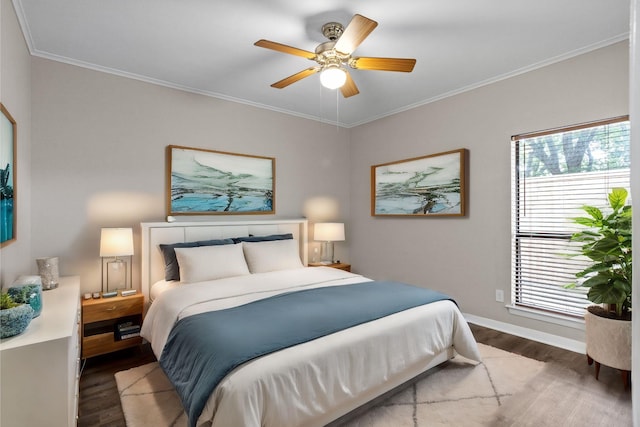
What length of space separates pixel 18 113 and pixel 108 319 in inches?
68.1

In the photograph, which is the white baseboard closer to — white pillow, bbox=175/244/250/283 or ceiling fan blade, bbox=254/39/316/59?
white pillow, bbox=175/244/250/283

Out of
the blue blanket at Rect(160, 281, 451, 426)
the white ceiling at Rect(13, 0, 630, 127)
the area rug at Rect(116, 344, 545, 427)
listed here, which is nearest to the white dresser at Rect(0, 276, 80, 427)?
the blue blanket at Rect(160, 281, 451, 426)

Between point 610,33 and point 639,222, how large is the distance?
3.33 m

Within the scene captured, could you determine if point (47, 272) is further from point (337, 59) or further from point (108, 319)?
point (337, 59)

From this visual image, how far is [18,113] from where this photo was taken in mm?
2467

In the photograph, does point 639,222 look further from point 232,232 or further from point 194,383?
point 232,232

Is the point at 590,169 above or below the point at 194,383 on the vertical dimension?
above

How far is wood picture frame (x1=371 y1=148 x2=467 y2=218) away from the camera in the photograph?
3850mm

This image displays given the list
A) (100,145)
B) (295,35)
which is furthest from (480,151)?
(100,145)

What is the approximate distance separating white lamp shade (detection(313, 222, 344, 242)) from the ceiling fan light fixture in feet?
7.46

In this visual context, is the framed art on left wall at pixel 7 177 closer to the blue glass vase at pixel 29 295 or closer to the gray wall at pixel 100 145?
the blue glass vase at pixel 29 295

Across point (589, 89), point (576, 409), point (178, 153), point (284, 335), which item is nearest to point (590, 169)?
point (589, 89)

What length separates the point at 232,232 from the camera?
12.9 ft

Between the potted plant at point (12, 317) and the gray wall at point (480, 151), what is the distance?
3.67 m
